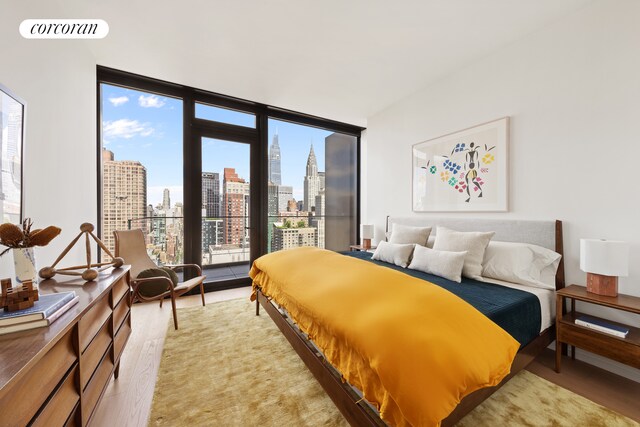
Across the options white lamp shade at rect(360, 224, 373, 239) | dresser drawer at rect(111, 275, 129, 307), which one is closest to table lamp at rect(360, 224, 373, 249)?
white lamp shade at rect(360, 224, 373, 239)

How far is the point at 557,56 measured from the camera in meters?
2.29

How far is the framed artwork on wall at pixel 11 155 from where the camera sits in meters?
1.29

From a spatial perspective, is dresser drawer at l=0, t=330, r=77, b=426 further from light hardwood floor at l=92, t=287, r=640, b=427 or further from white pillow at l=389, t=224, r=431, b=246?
white pillow at l=389, t=224, r=431, b=246

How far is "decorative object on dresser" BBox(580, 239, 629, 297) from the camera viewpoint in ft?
5.74

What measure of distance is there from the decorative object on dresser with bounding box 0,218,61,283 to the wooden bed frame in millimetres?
1518

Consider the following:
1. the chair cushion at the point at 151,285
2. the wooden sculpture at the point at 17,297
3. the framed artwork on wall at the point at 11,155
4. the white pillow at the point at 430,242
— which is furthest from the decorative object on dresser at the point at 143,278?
the white pillow at the point at 430,242

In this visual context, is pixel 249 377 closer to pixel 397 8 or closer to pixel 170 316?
pixel 170 316

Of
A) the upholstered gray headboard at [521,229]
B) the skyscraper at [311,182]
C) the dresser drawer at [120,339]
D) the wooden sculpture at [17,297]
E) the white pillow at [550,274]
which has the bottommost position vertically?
the dresser drawer at [120,339]

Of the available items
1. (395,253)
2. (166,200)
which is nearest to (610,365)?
(395,253)

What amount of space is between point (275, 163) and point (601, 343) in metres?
4.19

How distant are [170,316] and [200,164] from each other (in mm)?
2109

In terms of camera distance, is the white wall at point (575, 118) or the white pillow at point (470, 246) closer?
the white wall at point (575, 118)

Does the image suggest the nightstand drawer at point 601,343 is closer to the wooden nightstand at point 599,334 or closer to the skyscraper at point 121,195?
the wooden nightstand at point 599,334

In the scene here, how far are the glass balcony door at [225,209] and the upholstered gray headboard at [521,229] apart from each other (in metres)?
2.99
